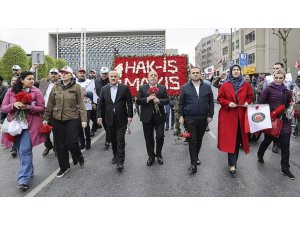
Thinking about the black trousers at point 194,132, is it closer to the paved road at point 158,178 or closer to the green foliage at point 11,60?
the paved road at point 158,178

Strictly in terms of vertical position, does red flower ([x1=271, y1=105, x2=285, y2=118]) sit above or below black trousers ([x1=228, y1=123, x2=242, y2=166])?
above

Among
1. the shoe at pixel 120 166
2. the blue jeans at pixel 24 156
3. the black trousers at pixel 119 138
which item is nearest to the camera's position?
the blue jeans at pixel 24 156

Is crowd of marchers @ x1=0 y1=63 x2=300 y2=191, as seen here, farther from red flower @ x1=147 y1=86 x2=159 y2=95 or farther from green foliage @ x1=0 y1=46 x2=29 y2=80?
green foliage @ x1=0 y1=46 x2=29 y2=80

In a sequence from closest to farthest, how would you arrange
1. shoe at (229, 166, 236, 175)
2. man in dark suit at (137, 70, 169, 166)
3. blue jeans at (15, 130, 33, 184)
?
blue jeans at (15, 130, 33, 184)
shoe at (229, 166, 236, 175)
man in dark suit at (137, 70, 169, 166)

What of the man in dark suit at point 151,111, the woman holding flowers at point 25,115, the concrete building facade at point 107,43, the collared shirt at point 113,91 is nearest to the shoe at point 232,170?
the man in dark suit at point 151,111

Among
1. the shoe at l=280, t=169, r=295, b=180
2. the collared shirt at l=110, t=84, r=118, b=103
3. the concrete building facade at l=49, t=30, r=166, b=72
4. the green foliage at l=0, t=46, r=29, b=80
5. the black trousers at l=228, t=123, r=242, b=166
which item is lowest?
the shoe at l=280, t=169, r=295, b=180

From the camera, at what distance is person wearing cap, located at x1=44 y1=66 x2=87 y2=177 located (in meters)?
6.19

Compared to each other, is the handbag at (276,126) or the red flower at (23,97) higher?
the red flower at (23,97)

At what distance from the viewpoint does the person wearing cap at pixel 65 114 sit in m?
6.19

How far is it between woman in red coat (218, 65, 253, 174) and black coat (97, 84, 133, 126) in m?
1.78

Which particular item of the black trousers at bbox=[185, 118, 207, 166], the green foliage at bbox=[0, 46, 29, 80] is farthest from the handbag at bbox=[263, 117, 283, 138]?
the green foliage at bbox=[0, 46, 29, 80]

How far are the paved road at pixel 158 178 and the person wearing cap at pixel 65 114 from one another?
529mm

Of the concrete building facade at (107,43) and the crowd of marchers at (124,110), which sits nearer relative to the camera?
the crowd of marchers at (124,110)

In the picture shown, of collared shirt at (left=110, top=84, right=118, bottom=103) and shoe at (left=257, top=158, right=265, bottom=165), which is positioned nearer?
collared shirt at (left=110, top=84, right=118, bottom=103)
